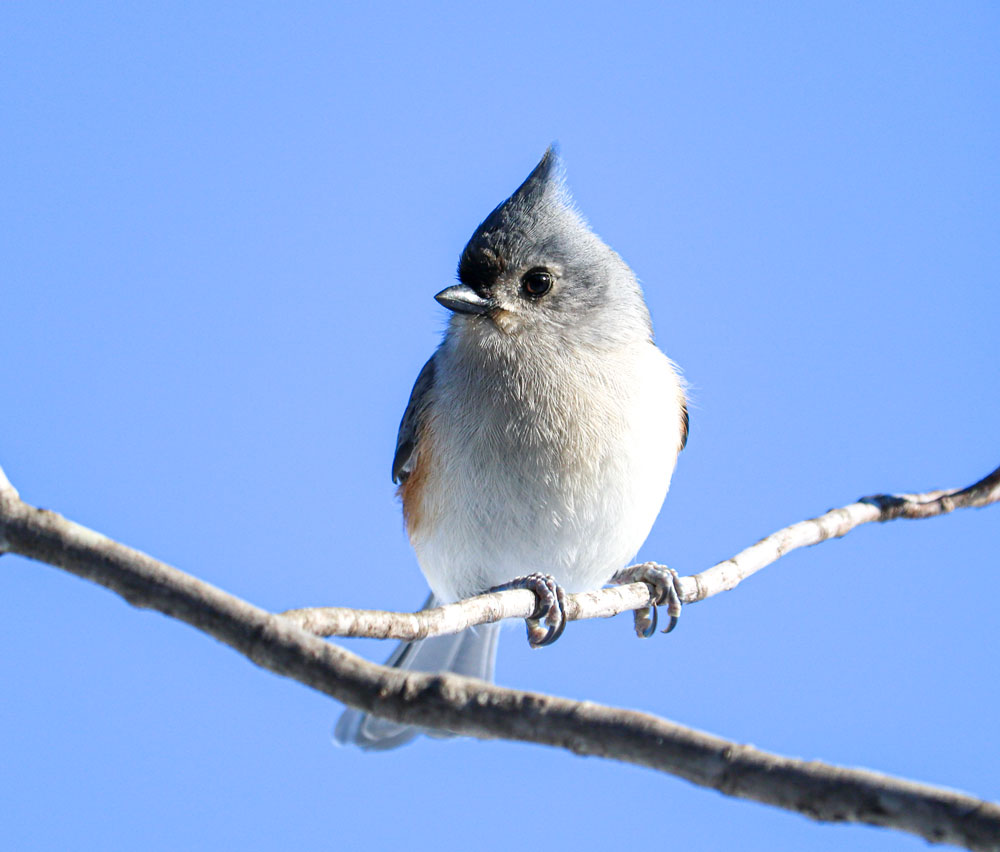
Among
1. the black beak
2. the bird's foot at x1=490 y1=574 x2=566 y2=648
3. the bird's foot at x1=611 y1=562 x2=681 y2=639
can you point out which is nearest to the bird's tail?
the bird's foot at x1=611 y1=562 x2=681 y2=639

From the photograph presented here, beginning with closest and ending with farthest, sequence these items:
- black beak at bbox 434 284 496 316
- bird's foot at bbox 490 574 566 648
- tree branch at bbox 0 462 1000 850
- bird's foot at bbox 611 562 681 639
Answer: tree branch at bbox 0 462 1000 850, bird's foot at bbox 490 574 566 648, bird's foot at bbox 611 562 681 639, black beak at bbox 434 284 496 316

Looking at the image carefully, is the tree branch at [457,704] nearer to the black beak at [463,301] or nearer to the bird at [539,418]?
the bird at [539,418]

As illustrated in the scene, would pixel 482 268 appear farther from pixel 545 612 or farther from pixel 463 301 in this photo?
pixel 545 612

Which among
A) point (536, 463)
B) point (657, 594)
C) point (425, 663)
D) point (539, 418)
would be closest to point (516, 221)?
point (539, 418)

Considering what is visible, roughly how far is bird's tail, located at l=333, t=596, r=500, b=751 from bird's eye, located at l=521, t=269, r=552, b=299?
130cm

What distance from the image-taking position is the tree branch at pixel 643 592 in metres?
1.47

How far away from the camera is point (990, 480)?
123 inches

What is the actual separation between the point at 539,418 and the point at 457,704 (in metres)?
1.77

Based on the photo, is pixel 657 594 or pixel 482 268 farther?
pixel 482 268

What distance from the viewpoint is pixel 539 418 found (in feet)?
9.45

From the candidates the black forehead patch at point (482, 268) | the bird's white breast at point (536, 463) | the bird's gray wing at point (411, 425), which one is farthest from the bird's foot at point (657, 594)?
the black forehead patch at point (482, 268)

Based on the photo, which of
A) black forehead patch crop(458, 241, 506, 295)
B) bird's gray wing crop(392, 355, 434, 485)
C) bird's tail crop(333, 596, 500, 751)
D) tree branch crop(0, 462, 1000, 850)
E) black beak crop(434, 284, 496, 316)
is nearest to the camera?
tree branch crop(0, 462, 1000, 850)

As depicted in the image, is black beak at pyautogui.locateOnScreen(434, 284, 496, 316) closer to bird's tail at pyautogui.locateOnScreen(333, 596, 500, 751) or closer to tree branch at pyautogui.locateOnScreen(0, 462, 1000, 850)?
bird's tail at pyautogui.locateOnScreen(333, 596, 500, 751)

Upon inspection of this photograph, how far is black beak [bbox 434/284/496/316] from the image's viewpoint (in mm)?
3016
